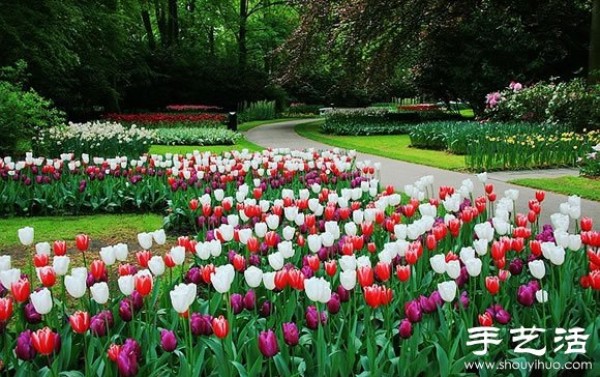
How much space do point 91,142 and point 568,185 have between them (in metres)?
8.16

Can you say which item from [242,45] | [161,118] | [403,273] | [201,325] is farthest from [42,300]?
[242,45]

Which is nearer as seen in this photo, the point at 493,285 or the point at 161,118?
the point at 493,285

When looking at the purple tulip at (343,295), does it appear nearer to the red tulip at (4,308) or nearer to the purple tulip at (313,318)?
the purple tulip at (313,318)

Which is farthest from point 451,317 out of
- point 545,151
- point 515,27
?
point 515,27

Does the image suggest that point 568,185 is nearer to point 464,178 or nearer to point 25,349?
point 464,178

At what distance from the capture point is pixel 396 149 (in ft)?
56.3

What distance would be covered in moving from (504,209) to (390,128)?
19658mm

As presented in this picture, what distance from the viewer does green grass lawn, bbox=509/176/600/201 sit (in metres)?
8.28

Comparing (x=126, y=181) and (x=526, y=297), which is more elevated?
(x=526, y=297)

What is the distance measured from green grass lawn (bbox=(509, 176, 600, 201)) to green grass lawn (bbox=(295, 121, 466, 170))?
86.0 inches

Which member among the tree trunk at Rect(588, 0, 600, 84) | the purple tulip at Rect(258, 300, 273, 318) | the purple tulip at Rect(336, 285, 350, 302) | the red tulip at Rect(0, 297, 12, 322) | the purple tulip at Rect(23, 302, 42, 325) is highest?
the tree trunk at Rect(588, 0, 600, 84)

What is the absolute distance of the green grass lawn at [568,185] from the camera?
8.28m

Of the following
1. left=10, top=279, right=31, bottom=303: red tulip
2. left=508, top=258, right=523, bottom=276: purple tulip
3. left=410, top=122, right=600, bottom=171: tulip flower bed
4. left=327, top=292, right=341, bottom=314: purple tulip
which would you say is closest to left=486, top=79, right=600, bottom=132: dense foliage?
left=410, top=122, right=600, bottom=171: tulip flower bed

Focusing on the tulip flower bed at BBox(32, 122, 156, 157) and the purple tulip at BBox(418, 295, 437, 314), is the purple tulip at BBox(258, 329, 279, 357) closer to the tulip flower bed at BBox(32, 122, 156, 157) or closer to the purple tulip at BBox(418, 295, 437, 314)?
the purple tulip at BBox(418, 295, 437, 314)
